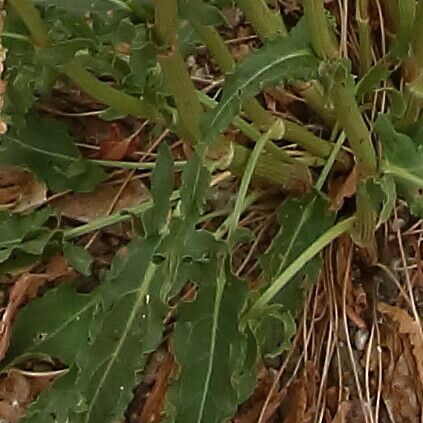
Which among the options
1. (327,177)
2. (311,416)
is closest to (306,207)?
(327,177)

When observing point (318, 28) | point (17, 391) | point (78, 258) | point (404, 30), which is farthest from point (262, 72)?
point (17, 391)

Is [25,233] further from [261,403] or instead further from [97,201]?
[261,403]

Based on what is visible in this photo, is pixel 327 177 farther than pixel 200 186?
Yes

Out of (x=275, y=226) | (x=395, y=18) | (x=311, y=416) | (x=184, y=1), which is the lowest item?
(x=311, y=416)

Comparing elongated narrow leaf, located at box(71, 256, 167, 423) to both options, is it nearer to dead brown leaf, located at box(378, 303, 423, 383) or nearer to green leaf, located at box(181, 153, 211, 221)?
green leaf, located at box(181, 153, 211, 221)

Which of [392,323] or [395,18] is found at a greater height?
[395,18]

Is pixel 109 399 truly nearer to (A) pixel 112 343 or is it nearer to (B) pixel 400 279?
(A) pixel 112 343
